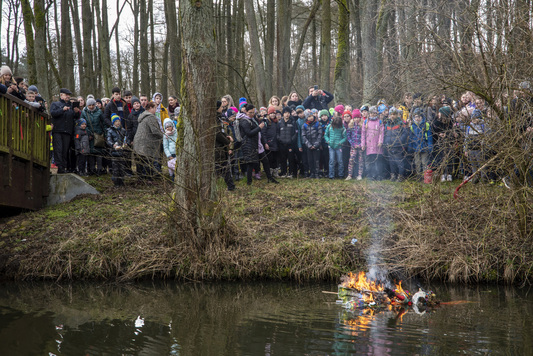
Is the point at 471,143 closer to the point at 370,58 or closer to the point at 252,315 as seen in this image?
the point at 252,315

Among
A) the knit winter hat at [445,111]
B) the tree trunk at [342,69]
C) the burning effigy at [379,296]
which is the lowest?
the burning effigy at [379,296]

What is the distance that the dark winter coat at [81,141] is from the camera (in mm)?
13508

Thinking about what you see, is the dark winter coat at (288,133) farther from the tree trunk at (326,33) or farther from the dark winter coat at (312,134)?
the tree trunk at (326,33)

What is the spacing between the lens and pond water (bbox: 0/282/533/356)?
5.71 m

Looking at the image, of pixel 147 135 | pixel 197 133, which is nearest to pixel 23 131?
pixel 147 135

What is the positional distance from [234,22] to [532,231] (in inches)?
721

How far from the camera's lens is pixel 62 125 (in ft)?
43.3

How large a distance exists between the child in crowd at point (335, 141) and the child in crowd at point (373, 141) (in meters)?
0.63

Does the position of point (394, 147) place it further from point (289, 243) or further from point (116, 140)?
point (116, 140)

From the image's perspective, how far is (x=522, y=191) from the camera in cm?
906

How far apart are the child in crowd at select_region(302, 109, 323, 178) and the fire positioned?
619cm

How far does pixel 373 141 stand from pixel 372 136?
20 centimetres

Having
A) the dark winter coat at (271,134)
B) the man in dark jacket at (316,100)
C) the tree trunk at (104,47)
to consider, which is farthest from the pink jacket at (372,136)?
the tree trunk at (104,47)

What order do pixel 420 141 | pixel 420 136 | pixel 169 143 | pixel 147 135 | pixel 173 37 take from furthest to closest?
pixel 173 37 → pixel 169 143 → pixel 147 135 → pixel 420 141 → pixel 420 136
